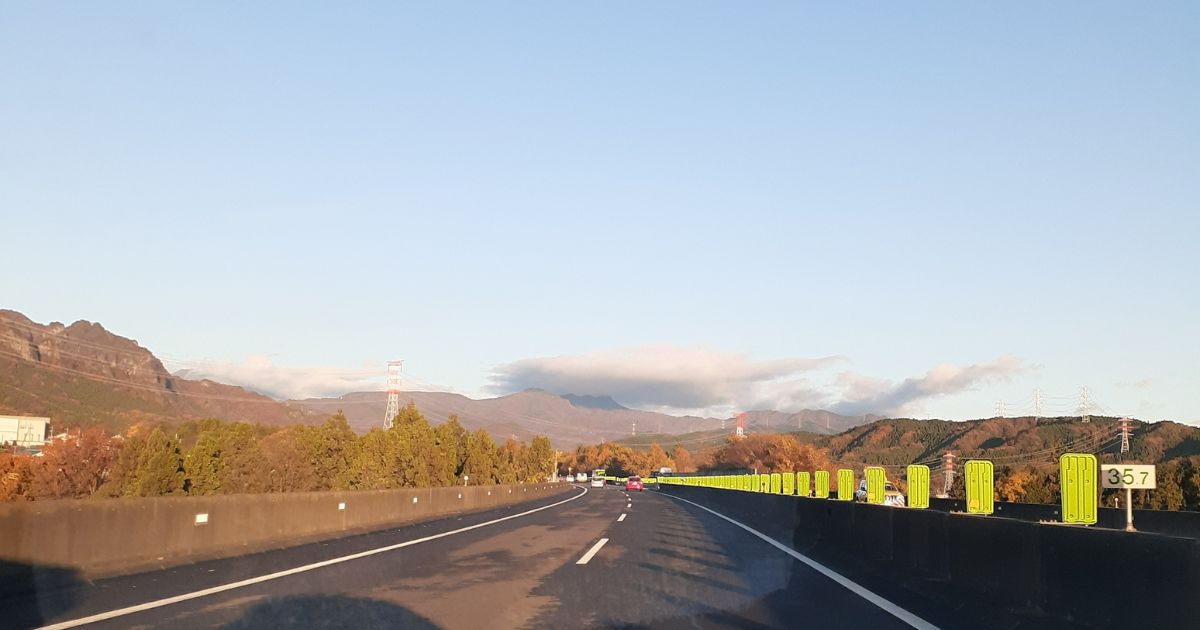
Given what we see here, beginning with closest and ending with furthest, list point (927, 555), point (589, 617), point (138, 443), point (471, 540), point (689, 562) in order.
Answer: point (589, 617), point (927, 555), point (689, 562), point (471, 540), point (138, 443)

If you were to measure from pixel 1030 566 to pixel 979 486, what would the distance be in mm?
8062

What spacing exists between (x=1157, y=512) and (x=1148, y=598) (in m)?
19.6

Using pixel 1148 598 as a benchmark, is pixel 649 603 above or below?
below

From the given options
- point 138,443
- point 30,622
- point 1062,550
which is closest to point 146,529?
point 30,622

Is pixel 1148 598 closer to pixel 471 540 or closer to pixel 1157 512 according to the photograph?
pixel 471 540

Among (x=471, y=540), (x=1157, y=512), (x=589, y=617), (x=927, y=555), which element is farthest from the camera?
(x=1157, y=512)

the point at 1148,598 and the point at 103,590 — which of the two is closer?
the point at 1148,598

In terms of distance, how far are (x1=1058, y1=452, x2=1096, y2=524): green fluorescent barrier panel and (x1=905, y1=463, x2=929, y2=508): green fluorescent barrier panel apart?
6.64m

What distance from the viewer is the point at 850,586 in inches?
524

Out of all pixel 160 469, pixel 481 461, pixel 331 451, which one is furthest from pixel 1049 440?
pixel 160 469

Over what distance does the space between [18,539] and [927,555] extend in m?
11.6

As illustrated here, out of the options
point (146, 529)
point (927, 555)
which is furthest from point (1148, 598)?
point (146, 529)

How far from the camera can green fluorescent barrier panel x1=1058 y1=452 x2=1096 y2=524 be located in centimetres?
1288

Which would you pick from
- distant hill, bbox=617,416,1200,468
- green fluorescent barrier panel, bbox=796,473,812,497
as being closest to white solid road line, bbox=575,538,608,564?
green fluorescent barrier panel, bbox=796,473,812,497
